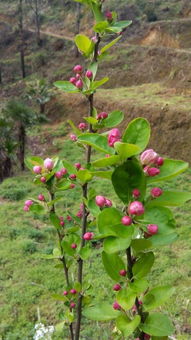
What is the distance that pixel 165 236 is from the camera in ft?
2.97

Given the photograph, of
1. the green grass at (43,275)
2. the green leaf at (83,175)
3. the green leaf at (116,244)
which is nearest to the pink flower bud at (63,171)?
the green leaf at (83,175)

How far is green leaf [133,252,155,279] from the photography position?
0.94 meters

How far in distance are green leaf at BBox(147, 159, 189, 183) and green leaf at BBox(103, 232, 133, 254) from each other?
0.45ft

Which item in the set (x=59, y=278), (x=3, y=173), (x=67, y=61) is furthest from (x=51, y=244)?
(x=67, y=61)

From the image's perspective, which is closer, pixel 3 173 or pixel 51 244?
pixel 51 244

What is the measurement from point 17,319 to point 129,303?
3.77 meters

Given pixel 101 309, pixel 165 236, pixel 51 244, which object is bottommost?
pixel 51 244

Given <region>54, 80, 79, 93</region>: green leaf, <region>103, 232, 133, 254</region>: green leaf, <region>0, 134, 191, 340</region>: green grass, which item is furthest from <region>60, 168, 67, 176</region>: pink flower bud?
<region>0, 134, 191, 340</region>: green grass

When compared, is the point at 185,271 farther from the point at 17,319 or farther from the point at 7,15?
the point at 7,15

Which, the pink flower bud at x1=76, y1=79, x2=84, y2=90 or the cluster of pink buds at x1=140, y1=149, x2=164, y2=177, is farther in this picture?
the pink flower bud at x1=76, y1=79, x2=84, y2=90

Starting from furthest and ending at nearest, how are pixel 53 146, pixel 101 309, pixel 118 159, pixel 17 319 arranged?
pixel 53 146 → pixel 17 319 → pixel 101 309 → pixel 118 159

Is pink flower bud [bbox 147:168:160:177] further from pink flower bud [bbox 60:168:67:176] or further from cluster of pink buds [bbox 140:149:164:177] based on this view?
pink flower bud [bbox 60:168:67:176]

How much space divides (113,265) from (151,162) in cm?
29

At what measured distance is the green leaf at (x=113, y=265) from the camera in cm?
98
